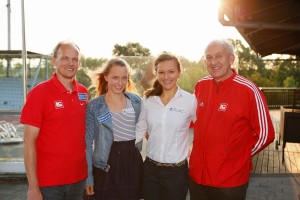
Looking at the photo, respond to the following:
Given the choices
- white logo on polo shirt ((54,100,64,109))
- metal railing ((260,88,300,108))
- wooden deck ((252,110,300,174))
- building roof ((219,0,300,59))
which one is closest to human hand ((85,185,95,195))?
white logo on polo shirt ((54,100,64,109))

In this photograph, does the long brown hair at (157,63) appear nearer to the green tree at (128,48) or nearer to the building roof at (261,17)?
the building roof at (261,17)

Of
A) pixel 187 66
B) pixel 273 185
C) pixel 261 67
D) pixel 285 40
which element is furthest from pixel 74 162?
pixel 261 67

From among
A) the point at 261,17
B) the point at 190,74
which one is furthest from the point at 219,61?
the point at 190,74

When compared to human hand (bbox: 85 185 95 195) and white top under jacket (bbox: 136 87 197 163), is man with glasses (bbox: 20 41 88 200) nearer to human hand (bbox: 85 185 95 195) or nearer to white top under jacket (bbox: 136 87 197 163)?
human hand (bbox: 85 185 95 195)

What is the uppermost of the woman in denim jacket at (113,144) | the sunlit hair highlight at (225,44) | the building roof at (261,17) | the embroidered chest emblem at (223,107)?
the building roof at (261,17)

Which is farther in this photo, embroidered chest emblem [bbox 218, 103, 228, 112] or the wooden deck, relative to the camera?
the wooden deck

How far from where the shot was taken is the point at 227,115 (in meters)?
2.79

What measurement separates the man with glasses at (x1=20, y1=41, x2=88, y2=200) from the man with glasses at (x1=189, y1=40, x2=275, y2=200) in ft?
3.04

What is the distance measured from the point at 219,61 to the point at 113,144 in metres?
1.01

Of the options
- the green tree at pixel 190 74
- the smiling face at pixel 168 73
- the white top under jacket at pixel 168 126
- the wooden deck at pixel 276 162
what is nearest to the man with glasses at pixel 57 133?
the white top under jacket at pixel 168 126

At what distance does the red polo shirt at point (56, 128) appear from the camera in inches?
105

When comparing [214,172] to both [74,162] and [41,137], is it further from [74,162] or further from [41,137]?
[41,137]

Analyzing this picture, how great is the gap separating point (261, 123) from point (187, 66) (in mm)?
6302

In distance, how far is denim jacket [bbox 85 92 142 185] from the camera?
2.85m
